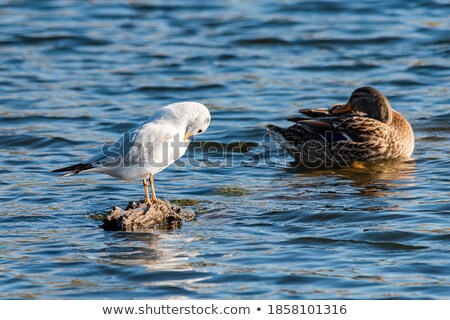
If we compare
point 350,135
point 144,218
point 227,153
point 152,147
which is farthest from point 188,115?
point 227,153

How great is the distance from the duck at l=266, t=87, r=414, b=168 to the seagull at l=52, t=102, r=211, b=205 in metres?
2.75

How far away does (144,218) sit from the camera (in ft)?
25.8

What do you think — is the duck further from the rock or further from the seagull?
the rock

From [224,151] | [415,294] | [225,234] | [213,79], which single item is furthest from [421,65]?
[415,294]

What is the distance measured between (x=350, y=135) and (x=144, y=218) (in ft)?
11.7

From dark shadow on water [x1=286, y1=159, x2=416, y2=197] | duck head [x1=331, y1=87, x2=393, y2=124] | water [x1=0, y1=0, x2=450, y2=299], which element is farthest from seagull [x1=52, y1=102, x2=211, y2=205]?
duck head [x1=331, y1=87, x2=393, y2=124]

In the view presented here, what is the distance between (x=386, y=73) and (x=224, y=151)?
4439 millimetres

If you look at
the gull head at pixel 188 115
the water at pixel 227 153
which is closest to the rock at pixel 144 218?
the water at pixel 227 153

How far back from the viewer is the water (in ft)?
22.4

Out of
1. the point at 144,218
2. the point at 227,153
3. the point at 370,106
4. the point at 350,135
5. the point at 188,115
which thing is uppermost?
the point at 188,115

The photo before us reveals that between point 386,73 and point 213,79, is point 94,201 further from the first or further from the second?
point 386,73

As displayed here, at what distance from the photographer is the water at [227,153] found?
22.4ft

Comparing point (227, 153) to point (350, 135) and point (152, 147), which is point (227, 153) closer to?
point (350, 135)

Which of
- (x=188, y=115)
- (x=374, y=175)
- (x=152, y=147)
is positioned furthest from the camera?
(x=374, y=175)
